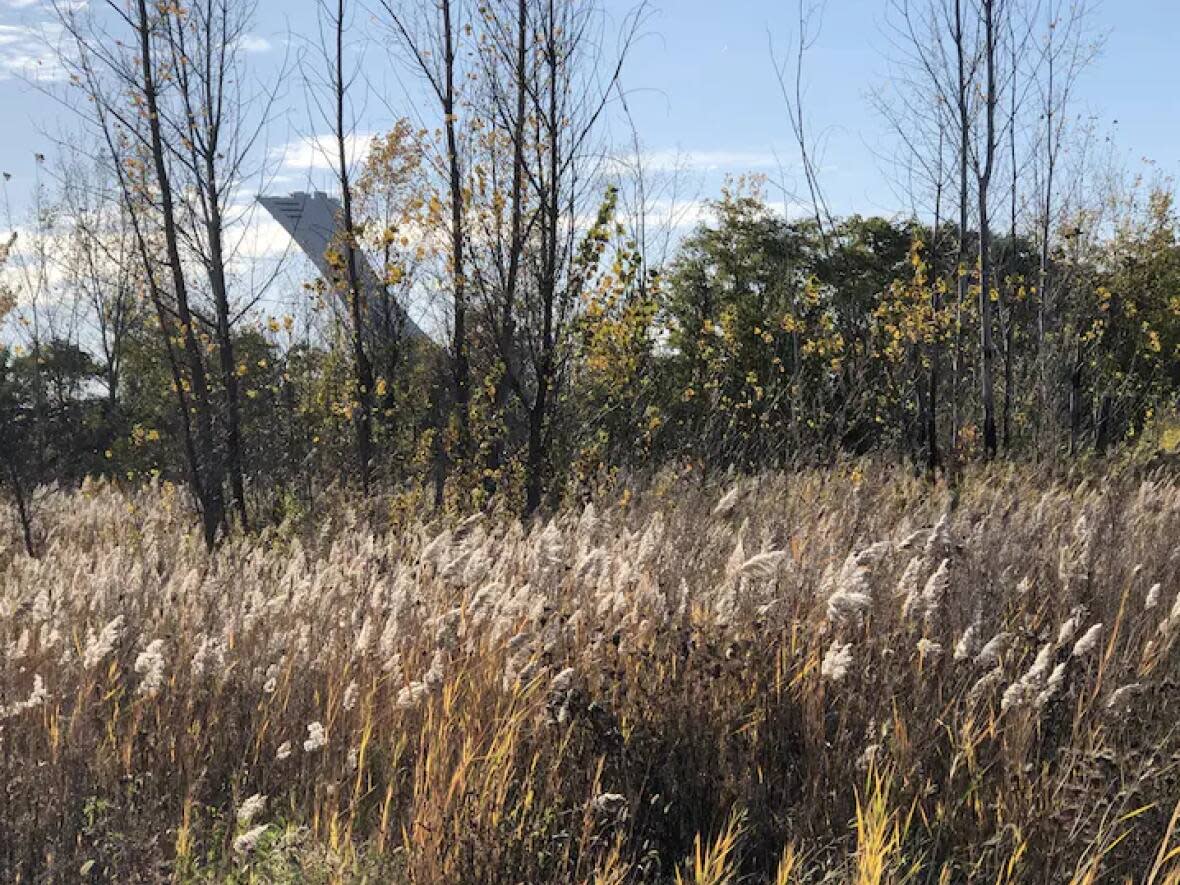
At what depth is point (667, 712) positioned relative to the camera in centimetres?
378

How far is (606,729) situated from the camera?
3.61m

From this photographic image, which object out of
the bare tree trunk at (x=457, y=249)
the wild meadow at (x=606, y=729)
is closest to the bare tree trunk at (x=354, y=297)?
the bare tree trunk at (x=457, y=249)

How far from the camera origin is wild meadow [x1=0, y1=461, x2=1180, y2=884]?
10.5ft

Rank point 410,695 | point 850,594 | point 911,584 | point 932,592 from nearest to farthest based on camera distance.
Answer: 1. point 850,594
2. point 410,695
3. point 932,592
4. point 911,584

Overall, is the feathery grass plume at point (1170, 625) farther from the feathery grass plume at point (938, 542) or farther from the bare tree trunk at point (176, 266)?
the bare tree trunk at point (176, 266)

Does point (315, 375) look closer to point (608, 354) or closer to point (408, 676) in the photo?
point (608, 354)

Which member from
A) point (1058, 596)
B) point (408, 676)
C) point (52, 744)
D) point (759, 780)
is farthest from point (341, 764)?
point (1058, 596)

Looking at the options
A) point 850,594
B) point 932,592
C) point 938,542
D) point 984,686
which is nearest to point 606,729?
point 850,594

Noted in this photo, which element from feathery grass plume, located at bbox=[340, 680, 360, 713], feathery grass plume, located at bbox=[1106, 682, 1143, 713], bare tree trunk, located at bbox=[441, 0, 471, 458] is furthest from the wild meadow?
bare tree trunk, located at bbox=[441, 0, 471, 458]

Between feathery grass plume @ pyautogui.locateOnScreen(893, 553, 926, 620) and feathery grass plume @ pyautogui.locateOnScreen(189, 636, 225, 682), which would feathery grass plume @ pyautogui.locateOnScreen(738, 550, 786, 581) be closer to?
feathery grass plume @ pyautogui.locateOnScreen(893, 553, 926, 620)

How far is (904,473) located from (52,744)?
27.1 feet

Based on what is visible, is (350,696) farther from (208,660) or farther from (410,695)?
(208,660)

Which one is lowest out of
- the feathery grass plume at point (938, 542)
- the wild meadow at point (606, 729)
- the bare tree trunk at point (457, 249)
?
the wild meadow at point (606, 729)

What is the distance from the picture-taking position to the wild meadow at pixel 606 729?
3.19 m
